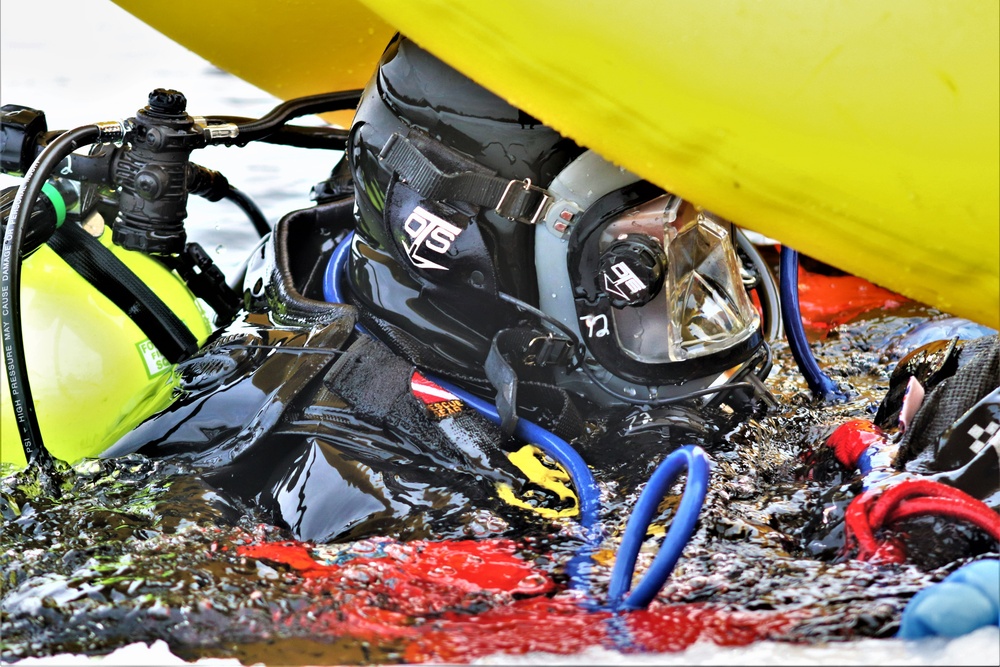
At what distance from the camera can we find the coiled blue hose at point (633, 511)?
46.0 inches

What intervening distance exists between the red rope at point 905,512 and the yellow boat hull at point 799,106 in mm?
256

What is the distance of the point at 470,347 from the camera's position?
1.68 meters

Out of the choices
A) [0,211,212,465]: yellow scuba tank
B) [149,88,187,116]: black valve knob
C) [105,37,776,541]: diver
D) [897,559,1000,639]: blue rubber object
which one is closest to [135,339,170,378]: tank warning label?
[0,211,212,465]: yellow scuba tank

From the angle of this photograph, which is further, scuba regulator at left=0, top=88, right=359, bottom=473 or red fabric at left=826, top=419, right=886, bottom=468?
scuba regulator at left=0, top=88, right=359, bottom=473

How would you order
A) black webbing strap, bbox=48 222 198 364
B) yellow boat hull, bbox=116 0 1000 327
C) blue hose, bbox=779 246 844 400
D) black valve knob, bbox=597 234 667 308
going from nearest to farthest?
1. yellow boat hull, bbox=116 0 1000 327
2. black valve knob, bbox=597 234 667 308
3. black webbing strap, bbox=48 222 198 364
4. blue hose, bbox=779 246 844 400

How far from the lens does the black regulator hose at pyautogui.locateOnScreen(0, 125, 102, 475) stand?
1553mm

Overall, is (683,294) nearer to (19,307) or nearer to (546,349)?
(546,349)

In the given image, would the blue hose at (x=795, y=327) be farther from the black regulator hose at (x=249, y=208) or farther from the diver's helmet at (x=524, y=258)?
the black regulator hose at (x=249, y=208)

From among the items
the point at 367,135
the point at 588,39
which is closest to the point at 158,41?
the point at 367,135

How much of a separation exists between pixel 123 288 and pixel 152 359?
5.7 inches

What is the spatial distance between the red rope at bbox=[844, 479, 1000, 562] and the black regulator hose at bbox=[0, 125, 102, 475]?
47.6 inches

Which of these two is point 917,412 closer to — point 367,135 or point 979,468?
point 979,468

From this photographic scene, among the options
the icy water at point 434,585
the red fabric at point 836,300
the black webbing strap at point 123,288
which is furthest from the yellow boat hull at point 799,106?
the red fabric at point 836,300

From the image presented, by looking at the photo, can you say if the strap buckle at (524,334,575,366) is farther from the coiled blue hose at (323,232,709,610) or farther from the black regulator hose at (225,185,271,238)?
the black regulator hose at (225,185,271,238)
